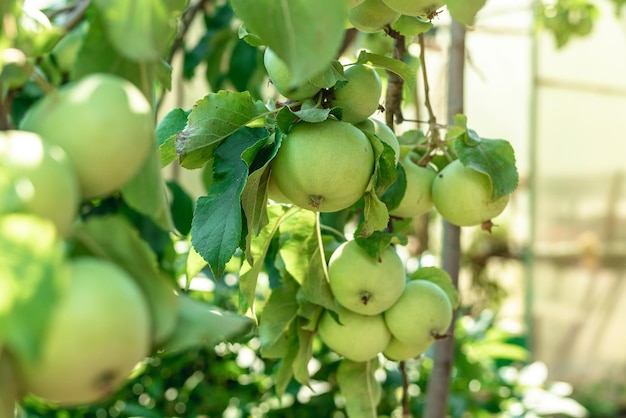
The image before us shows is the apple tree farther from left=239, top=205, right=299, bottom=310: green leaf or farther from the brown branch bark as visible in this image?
the brown branch bark

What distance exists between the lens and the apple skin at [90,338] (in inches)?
8.1

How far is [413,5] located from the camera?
18.7 inches

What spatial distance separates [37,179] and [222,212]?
0.86 feet

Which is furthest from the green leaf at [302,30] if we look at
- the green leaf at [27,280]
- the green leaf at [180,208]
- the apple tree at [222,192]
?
the green leaf at [180,208]

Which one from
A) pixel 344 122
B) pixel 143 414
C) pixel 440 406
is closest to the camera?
pixel 344 122

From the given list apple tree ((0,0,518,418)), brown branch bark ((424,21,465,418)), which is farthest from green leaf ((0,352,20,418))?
brown branch bark ((424,21,465,418))

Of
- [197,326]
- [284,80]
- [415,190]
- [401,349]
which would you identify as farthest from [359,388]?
[197,326]

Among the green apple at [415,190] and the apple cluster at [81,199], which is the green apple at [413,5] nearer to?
the green apple at [415,190]

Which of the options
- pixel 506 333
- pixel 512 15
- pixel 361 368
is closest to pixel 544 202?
pixel 512 15

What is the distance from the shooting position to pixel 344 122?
472 millimetres

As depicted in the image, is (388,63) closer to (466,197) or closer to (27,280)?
(466,197)

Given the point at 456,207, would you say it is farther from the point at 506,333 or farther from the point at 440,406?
the point at 506,333

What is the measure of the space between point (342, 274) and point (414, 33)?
0.20 meters

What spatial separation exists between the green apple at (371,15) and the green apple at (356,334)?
0.72 feet
